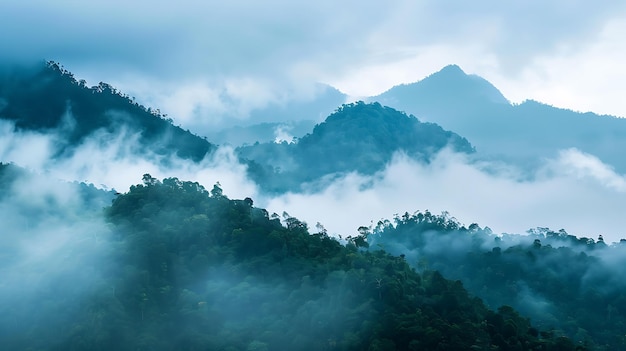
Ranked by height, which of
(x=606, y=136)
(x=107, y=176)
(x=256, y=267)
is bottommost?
(x=256, y=267)

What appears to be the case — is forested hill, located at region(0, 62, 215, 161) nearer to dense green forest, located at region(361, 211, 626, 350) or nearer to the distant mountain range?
the distant mountain range

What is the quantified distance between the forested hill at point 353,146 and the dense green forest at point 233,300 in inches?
2035

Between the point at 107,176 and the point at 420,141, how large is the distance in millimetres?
40342

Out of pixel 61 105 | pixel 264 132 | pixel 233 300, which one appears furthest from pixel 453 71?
pixel 233 300

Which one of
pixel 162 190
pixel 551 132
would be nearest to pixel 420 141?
pixel 551 132

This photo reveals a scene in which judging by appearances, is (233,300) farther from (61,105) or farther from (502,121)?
(502,121)

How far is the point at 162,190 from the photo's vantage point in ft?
124

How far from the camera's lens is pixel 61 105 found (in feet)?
223

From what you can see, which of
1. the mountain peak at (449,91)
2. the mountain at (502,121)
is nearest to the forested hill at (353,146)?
the mountain at (502,121)

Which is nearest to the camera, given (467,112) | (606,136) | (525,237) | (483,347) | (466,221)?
(483,347)

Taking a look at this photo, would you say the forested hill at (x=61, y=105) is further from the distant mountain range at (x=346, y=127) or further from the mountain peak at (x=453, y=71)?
the mountain peak at (x=453, y=71)

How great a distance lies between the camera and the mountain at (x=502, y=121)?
119m

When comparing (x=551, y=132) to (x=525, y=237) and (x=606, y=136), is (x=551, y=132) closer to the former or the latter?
(x=606, y=136)

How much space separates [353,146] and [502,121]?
4864 cm
